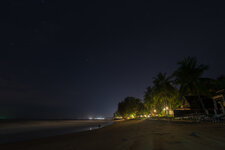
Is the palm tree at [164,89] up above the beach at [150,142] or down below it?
above

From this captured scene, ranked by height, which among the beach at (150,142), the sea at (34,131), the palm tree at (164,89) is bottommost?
the sea at (34,131)

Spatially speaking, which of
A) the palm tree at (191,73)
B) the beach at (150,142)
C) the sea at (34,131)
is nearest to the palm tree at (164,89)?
the palm tree at (191,73)

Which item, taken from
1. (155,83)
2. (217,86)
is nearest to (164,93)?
(155,83)

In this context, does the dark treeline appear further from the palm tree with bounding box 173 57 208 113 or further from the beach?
the beach

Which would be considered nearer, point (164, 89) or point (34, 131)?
point (34, 131)

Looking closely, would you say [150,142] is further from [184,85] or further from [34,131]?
[184,85]

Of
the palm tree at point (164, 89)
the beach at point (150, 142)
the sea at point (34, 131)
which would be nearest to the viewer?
the beach at point (150, 142)

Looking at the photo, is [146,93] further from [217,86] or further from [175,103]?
[217,86]

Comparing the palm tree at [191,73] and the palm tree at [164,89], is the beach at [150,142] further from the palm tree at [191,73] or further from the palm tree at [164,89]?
the palm tree at [164,89]

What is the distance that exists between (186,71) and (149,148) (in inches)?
1059

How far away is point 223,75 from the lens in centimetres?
3997

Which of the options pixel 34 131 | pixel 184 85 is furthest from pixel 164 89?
pixel 34 131

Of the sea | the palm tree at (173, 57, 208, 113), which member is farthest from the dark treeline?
the sea

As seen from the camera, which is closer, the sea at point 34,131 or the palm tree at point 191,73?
the sea at point 34,131
